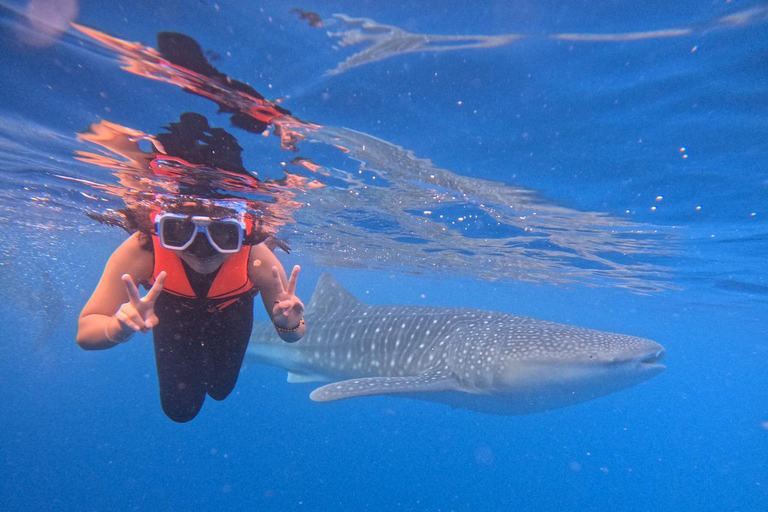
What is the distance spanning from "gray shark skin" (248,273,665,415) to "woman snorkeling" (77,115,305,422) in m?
1.61

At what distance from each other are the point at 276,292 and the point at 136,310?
1684 millimetres

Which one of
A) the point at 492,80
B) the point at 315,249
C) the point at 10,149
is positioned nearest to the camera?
the point at 492,80

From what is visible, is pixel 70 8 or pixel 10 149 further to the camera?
pixel 10 149

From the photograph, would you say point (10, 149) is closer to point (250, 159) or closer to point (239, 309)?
point (250, 159)

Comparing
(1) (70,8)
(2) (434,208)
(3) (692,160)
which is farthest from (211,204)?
(3) (692,160)

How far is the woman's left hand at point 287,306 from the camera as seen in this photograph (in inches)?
175

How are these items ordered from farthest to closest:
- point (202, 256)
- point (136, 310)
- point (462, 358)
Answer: point (462, 358) < point (202, 256) < point (136, 310)

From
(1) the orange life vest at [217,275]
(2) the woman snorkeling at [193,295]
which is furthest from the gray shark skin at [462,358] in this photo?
(1) the orange life vest at [217,275]

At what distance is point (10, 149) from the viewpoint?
10328 mm

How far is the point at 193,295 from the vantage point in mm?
4793

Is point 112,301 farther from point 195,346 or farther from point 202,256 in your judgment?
point 195,346

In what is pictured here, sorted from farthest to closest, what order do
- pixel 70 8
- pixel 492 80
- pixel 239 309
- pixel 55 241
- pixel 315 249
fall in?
1. pixel 55 241
2. pixel 315 249
3. pixel 492 80
4. pixel 239 309
5. pixel 70 8

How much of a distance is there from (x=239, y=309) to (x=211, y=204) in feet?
26.6

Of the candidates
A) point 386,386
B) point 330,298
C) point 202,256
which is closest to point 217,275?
point 202,256
